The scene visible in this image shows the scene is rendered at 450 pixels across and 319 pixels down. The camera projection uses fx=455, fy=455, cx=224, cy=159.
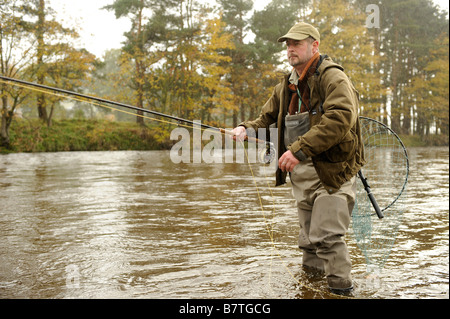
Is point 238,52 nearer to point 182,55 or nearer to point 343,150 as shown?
point 182,55

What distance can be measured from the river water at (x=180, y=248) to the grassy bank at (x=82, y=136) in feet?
54.4

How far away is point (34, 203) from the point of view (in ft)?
24.4

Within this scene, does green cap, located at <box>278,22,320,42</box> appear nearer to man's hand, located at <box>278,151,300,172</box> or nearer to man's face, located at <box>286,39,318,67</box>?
man's face, located at <box>286,39,318,67</box>

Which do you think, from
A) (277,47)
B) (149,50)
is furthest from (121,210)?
(277,47)

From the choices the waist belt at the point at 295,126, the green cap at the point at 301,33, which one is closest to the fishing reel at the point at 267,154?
the waist belt at the point at 295,126

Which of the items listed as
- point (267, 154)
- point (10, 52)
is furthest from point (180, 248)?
point (10, 52)

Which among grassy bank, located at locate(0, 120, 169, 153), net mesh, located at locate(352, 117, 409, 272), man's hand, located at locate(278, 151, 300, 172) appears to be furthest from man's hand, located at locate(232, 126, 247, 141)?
grassy bank, located at locate(0, 120, 169, 153)

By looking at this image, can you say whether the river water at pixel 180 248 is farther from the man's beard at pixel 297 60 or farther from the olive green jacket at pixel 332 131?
the man's beard at pixel 297 60

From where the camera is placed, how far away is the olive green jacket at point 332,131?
3.20 meters

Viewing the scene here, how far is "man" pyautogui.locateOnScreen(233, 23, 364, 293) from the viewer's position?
3.23 m

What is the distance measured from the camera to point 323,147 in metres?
3.22

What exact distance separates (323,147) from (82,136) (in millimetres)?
25556

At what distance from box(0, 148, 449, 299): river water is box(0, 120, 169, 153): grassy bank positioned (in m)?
16.6
